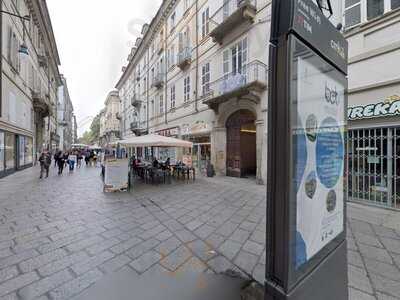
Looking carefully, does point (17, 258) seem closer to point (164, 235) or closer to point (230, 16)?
point (164, 235)

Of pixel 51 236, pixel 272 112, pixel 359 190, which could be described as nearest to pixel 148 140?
pixel 51 236

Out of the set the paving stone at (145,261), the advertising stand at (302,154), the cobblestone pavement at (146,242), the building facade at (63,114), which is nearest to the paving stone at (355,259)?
the cobblestone pavement at (146,242)

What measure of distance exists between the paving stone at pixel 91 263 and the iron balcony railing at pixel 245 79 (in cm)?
871

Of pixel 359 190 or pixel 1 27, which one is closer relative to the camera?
pixel 359 190

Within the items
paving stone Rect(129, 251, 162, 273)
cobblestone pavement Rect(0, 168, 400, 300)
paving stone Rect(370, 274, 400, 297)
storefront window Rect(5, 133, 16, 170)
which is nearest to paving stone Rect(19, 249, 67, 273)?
cobblestone pavement Rect(0, 168, 400, 300)

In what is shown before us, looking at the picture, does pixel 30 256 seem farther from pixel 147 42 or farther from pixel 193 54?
pixel 147 42

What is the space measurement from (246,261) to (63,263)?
2.55 metres

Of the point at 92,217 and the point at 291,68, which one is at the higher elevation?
the point at 291,68

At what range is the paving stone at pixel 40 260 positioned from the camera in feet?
9.61

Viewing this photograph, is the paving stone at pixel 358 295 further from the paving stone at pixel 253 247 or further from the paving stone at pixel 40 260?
the paving stone at pixel 40 260

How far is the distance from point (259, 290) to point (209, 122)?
11571mm

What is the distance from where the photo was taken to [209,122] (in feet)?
44.7

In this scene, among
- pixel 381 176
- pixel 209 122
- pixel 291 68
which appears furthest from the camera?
pixel 209 122

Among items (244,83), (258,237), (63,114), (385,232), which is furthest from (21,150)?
(63,114)
